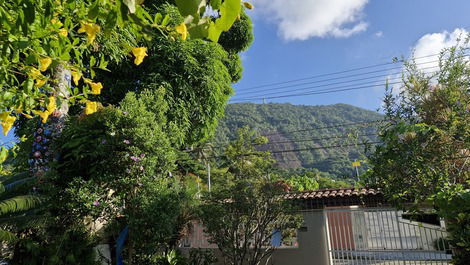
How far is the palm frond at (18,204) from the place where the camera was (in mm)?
5227

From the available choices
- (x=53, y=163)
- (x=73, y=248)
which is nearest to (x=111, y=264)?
(x=73, y=248)

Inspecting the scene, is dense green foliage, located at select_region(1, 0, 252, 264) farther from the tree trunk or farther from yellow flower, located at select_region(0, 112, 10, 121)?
yellow flower, located at select_region(0, 112, 10, 121)

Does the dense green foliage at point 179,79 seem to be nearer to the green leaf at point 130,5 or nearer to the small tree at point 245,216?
the small tree at point 245,216

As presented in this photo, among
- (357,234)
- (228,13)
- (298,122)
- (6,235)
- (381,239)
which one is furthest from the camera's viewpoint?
A: (298,122)

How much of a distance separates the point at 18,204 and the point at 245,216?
489 cm

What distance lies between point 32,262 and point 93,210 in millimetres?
1286

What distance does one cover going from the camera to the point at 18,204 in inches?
210

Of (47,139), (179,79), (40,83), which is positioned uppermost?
(179,79)

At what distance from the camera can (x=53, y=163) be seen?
6668 mm

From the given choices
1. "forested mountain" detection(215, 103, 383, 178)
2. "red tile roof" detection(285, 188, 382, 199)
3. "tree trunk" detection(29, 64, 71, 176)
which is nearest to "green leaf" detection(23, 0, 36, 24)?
"tree trunk" detection(29, 64, 71, 176)

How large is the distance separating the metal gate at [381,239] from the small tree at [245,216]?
5.11 ft

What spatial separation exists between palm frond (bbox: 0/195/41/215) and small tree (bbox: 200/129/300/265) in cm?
380

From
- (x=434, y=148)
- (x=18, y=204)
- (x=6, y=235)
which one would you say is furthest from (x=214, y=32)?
(x=18, y=204)

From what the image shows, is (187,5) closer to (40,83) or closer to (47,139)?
(40,83)
